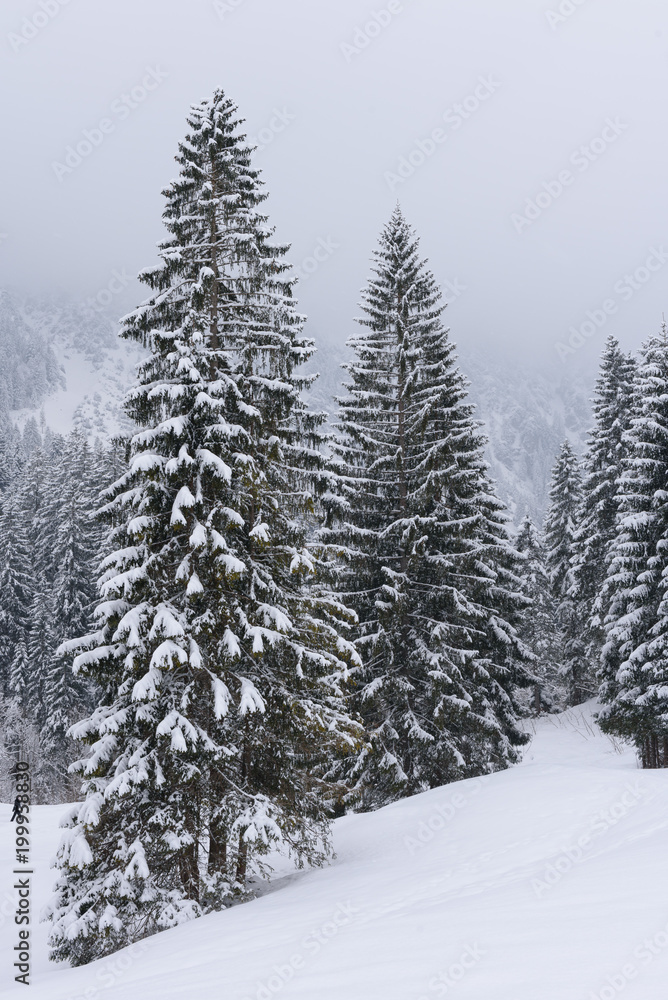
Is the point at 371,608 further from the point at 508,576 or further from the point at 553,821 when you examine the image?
the point at 553,821

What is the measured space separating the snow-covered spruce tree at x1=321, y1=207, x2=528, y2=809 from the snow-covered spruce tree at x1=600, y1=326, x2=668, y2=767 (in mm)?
3277

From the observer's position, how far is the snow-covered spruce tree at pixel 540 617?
4131 centimetres

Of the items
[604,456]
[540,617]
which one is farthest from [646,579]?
[540,617]

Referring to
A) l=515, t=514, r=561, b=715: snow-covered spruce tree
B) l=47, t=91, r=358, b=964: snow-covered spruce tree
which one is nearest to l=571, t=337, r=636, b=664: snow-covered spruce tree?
l=515, t=514, r=561, b=715: snow-covered spruce tree

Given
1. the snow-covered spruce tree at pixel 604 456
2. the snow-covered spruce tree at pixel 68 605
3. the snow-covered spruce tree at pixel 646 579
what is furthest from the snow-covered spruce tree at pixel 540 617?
the snow-covered spruce tree at pixel 68 605

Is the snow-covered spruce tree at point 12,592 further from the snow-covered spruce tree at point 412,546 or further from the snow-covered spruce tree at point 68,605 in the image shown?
the snow-covered spruce tree at point 412,546

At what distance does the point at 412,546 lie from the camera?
16266mm

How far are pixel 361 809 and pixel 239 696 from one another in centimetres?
845

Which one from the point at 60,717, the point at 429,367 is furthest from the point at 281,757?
the point at 60,717

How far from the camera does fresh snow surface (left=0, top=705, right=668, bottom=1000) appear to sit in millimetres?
4199

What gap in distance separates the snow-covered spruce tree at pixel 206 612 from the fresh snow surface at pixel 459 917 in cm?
102

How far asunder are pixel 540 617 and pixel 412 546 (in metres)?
29.5

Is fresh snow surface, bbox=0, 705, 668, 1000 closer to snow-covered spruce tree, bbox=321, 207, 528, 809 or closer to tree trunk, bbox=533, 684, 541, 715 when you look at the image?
snow-covered spruce tree, bbox=321, 207, 528, 809

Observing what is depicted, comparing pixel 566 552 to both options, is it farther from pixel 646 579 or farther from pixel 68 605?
pixel 68 605
